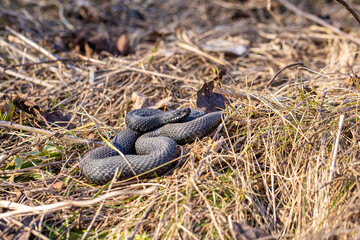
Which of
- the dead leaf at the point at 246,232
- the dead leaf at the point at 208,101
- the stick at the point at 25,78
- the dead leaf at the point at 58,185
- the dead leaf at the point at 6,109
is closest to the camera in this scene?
the dead leaf at the point at 246,232

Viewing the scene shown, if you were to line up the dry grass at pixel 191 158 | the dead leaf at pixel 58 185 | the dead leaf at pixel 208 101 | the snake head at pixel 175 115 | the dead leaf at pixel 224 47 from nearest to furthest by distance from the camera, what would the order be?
1. the dry grass at pixel 191 158
2. the dead leaf at pixel 58 185
3. the snake head at pixel 175 115
4. the dead leaf at pixel 208 101
5. the dead leaf at pixel 224 47

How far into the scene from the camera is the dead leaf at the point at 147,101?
5.20m

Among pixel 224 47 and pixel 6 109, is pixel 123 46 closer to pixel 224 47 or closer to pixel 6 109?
pixel 224 47

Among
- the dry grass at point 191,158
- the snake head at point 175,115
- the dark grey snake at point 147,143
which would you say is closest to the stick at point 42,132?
the dry grass at point 191,158

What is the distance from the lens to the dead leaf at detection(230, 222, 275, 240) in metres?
2.56

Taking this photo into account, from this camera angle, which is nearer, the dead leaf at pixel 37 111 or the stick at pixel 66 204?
the stick at pixel 66 204

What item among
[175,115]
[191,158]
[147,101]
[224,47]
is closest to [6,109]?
[147,101]

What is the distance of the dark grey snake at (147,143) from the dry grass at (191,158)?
0.16 meters

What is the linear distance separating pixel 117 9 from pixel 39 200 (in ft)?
26.2

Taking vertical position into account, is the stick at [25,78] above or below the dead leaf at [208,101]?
above

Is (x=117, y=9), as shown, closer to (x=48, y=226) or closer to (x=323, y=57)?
(x=323, y=57)

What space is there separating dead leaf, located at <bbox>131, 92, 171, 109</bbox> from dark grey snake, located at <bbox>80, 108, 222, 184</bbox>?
37 centimetres

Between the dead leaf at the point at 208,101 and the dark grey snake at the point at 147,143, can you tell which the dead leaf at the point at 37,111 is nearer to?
the dark grey snake at the point at 147,143

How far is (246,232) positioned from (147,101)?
3264 mm
